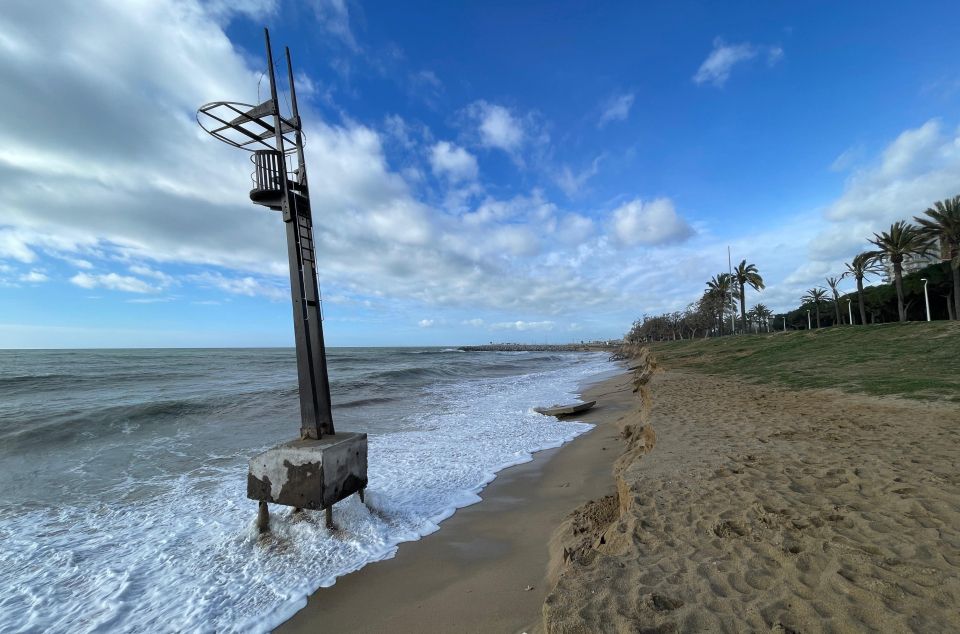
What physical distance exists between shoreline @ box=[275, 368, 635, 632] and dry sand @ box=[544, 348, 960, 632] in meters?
0.44

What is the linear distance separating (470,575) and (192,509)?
15.4 ft

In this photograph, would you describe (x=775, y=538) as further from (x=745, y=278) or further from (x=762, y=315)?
(x=762, y=315)

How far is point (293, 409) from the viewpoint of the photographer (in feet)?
52.0

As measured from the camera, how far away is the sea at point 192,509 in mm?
3979

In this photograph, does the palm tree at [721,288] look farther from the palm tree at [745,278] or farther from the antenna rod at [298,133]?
the antenna rod at [298,133]

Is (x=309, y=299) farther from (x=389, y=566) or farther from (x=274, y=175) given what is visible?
(x=389, y=566)

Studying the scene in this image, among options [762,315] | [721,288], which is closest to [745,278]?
[721,288]

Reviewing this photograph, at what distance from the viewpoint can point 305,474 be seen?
484 cm

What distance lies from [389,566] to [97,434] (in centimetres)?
1243

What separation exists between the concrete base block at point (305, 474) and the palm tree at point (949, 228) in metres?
40.0

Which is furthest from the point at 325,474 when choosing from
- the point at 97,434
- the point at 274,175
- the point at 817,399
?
the point at 97,434

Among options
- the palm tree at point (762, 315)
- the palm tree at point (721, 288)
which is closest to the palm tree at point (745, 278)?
the palm tree at point (721, 288)

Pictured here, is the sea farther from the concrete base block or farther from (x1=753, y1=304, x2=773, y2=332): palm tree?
(x1=753, y1=304, x2=773, y2=332): palm tree

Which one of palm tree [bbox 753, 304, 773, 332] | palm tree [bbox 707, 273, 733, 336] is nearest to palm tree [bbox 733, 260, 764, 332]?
palm tree [bbox 707, 273, 733, 336]
